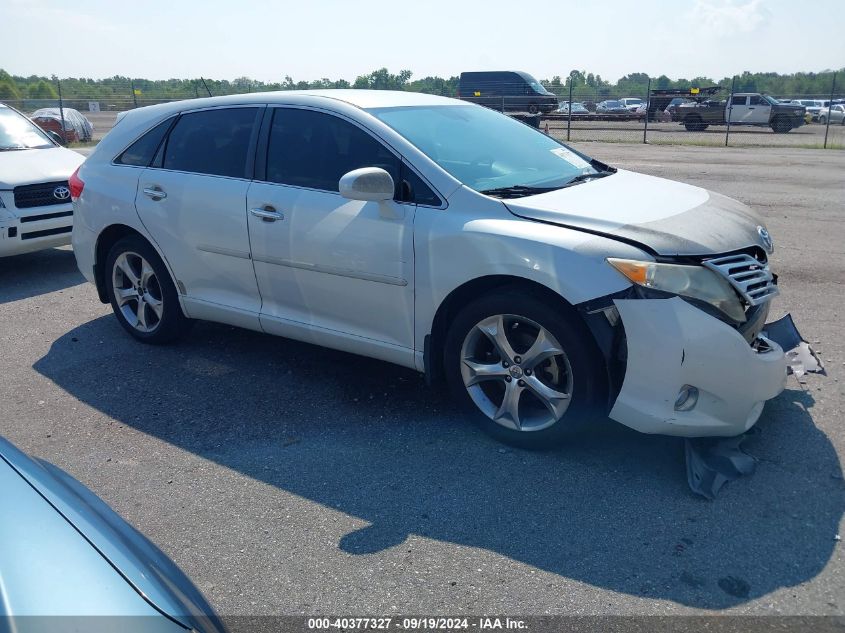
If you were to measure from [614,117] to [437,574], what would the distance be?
1312 inches

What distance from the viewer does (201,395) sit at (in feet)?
16.0

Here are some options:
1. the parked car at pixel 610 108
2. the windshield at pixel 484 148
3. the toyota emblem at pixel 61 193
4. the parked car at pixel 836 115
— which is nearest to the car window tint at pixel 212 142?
the windshield at pixel 484 148

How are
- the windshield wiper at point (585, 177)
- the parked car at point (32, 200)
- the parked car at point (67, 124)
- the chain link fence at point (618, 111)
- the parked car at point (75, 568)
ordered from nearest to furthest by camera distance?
the parked car at point (75, 568) < the windshield wiper at point (585, 177) < the parked car at point (32, 200) < the parked car at point (67, 124) < the chain link fence at point (618, 111)

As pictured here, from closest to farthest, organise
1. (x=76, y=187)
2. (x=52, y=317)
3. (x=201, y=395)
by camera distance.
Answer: (x=201, y=395)
(x=76, y=187)
(x=52, y=317)

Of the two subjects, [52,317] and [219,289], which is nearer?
[219,289]

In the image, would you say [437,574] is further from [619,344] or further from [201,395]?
[201,395]

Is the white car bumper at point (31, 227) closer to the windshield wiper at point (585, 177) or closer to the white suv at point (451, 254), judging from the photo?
the white suv at point (451, 254)

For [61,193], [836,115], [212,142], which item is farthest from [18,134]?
[836,115]

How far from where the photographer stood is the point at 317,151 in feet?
15.3

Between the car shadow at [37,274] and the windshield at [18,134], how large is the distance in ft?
3.97

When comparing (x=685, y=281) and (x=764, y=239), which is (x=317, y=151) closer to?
(x=685, y=281)

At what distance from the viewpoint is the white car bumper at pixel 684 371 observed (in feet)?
11.4

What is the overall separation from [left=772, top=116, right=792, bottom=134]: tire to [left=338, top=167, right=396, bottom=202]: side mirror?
30.0m

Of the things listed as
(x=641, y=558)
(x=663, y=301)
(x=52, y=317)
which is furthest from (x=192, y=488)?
(x=52, y=317)
